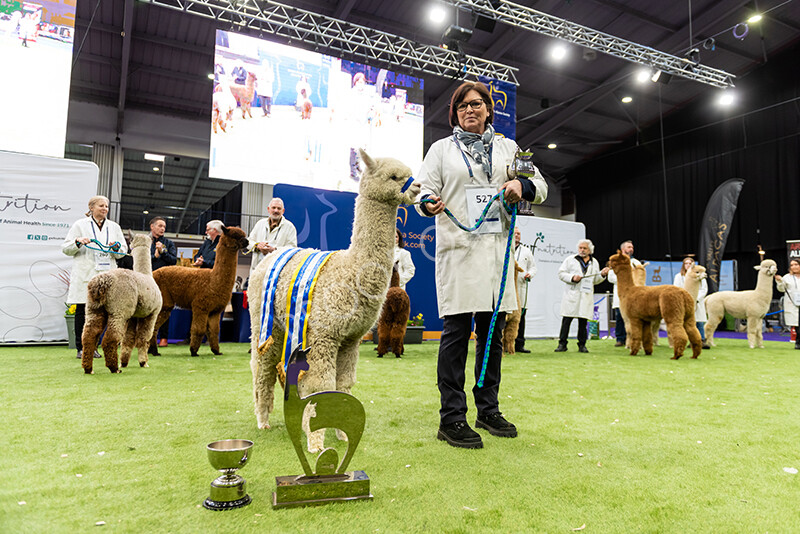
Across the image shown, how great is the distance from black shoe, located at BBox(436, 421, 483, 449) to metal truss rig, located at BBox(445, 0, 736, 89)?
870 centimetres

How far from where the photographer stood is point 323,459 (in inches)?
59.1

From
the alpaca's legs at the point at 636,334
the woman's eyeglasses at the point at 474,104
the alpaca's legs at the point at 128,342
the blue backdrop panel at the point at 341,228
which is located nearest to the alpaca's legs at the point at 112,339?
the alpaca's legs at the point at 128,342

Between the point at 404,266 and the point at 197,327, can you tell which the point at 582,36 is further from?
the point at 197,327

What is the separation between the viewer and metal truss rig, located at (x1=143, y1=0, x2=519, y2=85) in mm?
8461

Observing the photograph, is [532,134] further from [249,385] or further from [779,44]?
[249,385]

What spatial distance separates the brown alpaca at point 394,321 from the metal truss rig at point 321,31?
19.5 feet

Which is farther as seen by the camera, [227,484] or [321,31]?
[321,31]

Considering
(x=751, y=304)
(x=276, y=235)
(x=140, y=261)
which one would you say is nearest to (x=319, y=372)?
(x=140, y=261)

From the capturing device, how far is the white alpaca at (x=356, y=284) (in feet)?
6.31

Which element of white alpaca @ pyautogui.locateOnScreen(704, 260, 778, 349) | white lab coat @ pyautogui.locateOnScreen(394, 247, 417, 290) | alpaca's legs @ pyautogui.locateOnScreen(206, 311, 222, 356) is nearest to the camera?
alpaca's legs @ pyautogui.locateOnScreen(206, 311, 222, 356)

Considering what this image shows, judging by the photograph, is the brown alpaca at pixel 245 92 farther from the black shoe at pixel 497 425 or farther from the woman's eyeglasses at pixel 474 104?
the black shoe at pixel 497 425

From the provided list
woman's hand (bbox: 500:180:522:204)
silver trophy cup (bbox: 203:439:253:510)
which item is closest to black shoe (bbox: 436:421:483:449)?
silver trophy cup (bbox: 203:439:253:510)

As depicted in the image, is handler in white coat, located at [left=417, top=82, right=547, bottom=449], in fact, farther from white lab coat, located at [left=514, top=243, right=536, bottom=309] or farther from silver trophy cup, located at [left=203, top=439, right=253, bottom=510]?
white lab coat, located at [left=514, top=243, right=536, bottom=309]

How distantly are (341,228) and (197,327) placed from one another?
3145 mm
